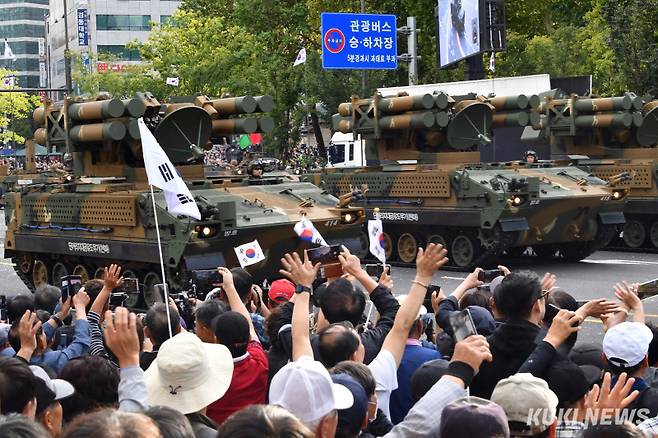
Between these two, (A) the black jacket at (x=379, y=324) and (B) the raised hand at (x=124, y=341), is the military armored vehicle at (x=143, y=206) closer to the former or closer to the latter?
(A) the black jacket at (x=379, y=324)

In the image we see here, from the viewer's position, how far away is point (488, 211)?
806 inches

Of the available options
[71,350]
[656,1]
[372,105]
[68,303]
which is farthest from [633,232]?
[71,350]

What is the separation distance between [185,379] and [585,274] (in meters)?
15.6

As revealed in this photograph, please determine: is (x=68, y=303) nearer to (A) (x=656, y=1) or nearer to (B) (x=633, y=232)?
(B) (x=633, y=232)

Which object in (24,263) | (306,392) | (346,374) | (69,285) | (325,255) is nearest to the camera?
(306,392)

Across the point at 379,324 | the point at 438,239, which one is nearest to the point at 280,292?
the point at 379,324

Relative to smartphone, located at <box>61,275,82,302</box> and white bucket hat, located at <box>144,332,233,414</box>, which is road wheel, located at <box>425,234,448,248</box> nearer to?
smartphone, located at <box>61,275,82,302</box>

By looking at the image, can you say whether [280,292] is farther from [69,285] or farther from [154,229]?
[154,229]

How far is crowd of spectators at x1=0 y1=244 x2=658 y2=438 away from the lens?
14.3 feet

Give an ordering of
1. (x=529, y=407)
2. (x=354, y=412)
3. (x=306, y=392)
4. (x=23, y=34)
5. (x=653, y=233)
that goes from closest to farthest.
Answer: (x=306, y=392)
(x=529, y=407)
(x=354, y=412)
(x=653, y=233)
(x=23, y=34)

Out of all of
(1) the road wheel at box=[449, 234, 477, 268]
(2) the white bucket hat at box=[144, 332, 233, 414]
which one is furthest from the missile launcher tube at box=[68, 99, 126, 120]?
(2) the white bucket hat at box=[144, 332, 233, 414]

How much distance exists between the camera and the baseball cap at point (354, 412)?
4953mm

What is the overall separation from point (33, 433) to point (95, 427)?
0.65ft

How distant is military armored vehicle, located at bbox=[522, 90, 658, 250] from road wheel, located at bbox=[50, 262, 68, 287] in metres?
10.1
